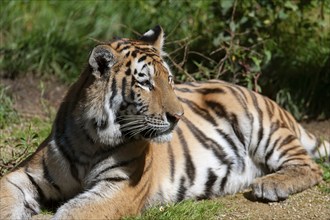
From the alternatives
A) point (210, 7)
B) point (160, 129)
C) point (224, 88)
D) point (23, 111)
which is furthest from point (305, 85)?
point (160, 129)

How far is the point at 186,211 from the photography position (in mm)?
4816

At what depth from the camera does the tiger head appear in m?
4.44

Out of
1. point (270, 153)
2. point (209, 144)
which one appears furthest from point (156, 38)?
point (270, 153)

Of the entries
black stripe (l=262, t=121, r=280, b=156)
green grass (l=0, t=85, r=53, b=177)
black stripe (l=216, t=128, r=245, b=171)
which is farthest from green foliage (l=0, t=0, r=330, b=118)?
black stripe (l=216, t=128, r=245, b=171)

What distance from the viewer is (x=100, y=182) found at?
460 centimetres

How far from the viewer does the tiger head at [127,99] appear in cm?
444

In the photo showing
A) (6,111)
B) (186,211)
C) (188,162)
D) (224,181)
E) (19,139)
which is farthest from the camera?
(6,111)

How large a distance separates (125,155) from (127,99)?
0.37 m

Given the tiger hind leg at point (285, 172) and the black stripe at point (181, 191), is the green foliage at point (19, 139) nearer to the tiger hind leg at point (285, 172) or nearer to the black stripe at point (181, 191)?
the black stripe at point (181, 191)

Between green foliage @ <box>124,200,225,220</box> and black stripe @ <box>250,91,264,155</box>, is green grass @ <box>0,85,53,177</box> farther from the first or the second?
black stripe @ <box>250,91,264,155</box>

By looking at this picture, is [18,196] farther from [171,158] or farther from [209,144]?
[209,144]

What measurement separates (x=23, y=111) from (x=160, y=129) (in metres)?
3.09

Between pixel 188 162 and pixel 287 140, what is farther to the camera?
pixel 287 140

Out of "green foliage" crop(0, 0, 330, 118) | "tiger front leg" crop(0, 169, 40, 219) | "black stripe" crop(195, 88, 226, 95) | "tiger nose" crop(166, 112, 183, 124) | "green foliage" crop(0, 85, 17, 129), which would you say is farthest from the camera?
"green foliage" crop(0, 0, 330, 118)
